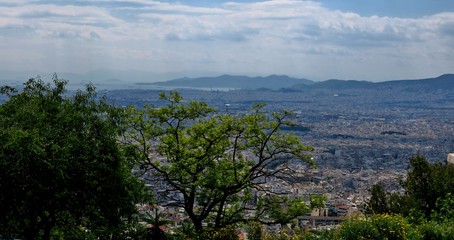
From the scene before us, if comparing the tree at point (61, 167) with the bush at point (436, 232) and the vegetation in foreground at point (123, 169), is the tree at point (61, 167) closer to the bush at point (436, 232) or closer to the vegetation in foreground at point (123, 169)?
the vegetation in foreground at point (123, 169)

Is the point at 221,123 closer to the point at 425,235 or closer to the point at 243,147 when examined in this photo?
the point at 243,147

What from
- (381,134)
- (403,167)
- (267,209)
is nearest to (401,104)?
(381,134)

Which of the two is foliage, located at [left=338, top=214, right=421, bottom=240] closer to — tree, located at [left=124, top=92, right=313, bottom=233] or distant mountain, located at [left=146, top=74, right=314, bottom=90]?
tree, located at [left=124, top=92, right=313, bottom=233]

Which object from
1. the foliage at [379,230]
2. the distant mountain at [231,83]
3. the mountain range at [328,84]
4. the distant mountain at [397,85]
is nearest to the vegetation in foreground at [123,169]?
the foliage at [379,230]

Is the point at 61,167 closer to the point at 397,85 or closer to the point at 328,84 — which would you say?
the point at 397,85

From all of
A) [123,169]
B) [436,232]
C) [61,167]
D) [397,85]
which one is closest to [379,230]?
[436,232]

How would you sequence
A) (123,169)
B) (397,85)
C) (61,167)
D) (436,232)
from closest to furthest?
(61,167), (436,232), (123,169), (397,85)
